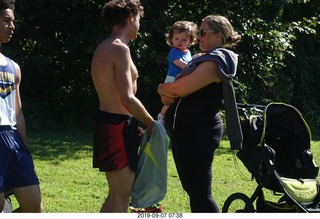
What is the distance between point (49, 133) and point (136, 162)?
8827 millimetres

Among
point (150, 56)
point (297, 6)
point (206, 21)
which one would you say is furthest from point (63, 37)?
point (206, 21)

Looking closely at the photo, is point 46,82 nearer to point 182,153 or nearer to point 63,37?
point 63,37

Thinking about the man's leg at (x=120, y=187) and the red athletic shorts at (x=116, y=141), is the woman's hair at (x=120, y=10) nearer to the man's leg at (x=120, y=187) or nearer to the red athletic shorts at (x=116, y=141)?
the red athletic shorts at (x=116, y=141)

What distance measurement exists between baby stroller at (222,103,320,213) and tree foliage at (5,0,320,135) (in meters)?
8.19

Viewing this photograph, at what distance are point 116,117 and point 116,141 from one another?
0.16 metres

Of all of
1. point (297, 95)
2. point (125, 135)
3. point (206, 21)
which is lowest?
point (297, 95)

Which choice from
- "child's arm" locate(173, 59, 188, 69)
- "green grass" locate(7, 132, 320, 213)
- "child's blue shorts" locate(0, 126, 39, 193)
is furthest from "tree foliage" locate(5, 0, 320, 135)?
"child's blue shorts" locate(0, 126, 39, 193)

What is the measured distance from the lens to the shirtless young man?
4.67m

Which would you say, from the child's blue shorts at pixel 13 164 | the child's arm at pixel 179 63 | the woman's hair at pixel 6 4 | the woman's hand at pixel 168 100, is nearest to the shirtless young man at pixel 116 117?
the woman's hand at pixel 168 100

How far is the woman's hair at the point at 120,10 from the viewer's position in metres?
4.70

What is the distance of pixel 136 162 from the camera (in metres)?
4.79

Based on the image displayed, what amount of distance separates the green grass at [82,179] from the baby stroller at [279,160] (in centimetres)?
118

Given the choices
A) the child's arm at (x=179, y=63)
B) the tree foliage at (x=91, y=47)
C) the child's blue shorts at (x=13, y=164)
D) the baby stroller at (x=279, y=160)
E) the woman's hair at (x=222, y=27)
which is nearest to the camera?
the child's blue shorts at (x=13, y=164)

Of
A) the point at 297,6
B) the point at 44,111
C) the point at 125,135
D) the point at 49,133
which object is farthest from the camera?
the point at 297,6
